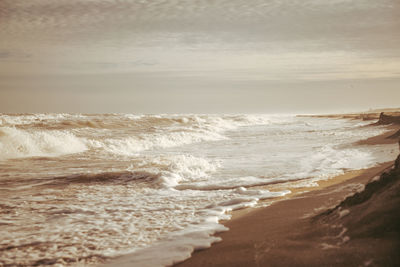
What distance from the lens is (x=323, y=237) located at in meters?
2.98

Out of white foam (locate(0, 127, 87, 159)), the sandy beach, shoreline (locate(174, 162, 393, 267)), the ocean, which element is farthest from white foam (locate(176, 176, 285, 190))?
white foam (locate(0, 127, 87, 159))

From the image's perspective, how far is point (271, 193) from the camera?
576 cm

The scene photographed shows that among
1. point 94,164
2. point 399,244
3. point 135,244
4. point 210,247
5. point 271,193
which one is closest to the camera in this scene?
point 399,244

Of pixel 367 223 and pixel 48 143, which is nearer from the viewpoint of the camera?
pixel 367 223

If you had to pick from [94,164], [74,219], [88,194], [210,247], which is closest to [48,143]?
[94,164]

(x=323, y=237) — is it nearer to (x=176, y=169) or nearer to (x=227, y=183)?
(x=227, y=183)

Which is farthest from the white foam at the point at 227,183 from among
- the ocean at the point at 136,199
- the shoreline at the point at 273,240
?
the shoreline at the point at 273,240

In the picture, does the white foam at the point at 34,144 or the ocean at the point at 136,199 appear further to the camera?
the white foam at the point at 34,144

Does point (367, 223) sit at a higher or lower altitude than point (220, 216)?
higher

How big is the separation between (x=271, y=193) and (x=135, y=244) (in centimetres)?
281

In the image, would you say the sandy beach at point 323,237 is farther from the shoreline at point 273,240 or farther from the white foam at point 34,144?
the white foam at point 34,144

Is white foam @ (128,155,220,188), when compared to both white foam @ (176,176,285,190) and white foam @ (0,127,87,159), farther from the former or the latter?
white foam @ (0,127,87,159)

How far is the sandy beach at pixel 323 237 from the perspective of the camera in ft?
8.25

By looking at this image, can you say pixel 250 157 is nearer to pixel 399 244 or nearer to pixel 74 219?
pixel 74 219
